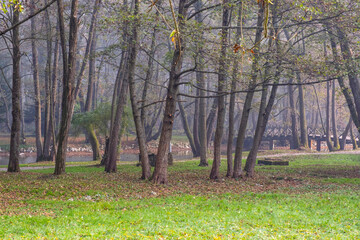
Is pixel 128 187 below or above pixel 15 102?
below

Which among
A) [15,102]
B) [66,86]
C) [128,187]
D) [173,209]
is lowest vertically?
[173,209]

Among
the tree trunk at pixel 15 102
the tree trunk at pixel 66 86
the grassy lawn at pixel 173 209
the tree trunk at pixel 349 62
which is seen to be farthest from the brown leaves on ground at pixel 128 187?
the tree trunk at pixel 349 62

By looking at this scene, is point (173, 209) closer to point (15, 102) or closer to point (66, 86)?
point (66, 86)

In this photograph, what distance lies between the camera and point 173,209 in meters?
8.26

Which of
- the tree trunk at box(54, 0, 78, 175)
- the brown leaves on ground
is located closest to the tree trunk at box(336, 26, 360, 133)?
the brown leaves on ground

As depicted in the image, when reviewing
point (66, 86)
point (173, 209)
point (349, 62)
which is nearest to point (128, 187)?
point (173, 209)

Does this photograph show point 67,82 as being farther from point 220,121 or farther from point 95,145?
point 95,145

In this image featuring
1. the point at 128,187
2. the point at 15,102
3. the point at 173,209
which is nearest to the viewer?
the point at 173,209

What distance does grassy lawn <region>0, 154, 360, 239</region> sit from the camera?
20.5 feet

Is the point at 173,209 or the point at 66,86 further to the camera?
the point at 66,86

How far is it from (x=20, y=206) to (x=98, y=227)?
8.96 feet

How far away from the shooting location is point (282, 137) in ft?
131

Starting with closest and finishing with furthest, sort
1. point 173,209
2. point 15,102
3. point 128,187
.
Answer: point 173,209 < point 128,187 < point 15,102

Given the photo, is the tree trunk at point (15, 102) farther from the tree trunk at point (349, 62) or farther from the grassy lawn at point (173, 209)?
the tree trunk at point (349, 62)
